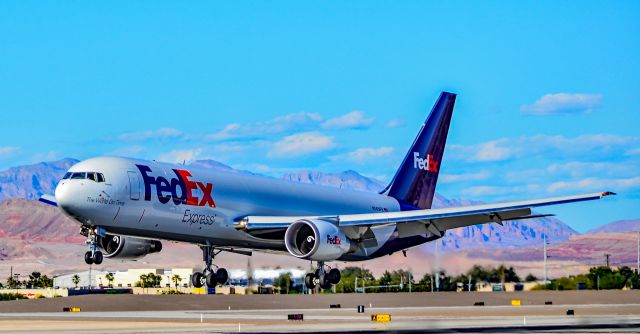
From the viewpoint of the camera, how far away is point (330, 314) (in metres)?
84.5

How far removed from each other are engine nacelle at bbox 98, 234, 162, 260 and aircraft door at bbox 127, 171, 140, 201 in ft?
22.3

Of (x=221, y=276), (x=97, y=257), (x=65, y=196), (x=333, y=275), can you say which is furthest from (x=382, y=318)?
(x=65, y=196)

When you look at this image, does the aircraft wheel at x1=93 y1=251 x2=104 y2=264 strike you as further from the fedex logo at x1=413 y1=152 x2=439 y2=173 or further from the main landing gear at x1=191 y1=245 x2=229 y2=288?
the fedex logo at x1=413 y1=152 x2=439 y2=173

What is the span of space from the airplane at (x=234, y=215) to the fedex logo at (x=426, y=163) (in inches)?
192

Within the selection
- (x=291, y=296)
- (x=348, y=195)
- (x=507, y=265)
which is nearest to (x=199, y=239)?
(x=348, y=195)

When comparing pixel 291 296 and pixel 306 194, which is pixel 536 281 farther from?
pixel 306 194

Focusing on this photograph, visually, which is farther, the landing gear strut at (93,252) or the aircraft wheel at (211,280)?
the aircraft wheel at (211,280)

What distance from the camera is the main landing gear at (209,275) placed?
6469cm

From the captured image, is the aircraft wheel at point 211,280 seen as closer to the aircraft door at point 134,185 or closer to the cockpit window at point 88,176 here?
the aircraft door at point 134,185

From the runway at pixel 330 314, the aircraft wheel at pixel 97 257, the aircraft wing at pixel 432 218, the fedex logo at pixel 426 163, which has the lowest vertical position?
the runway at pixel 330 314

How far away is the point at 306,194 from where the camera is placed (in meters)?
→ 69.6

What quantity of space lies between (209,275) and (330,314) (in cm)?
2128

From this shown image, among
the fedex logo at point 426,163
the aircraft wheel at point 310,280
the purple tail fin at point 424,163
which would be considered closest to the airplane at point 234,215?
the aircraft wheel at point 310,280

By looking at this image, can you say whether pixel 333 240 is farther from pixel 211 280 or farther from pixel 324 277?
pixel 211 280
